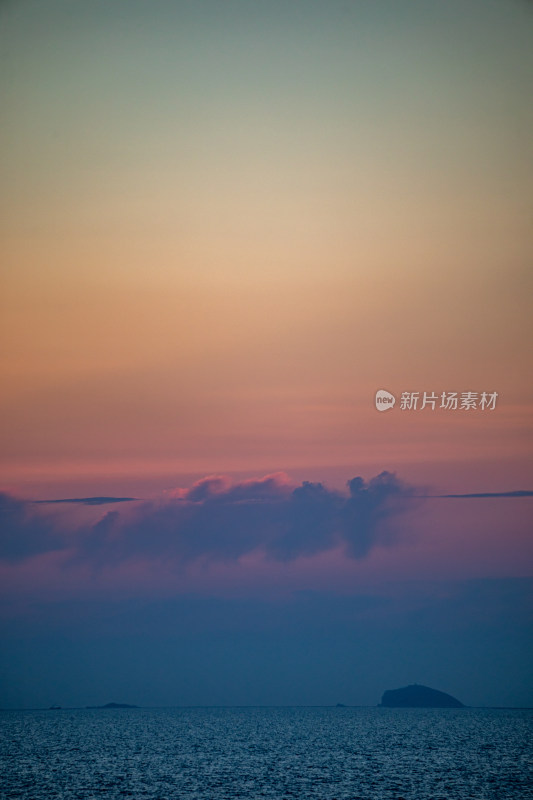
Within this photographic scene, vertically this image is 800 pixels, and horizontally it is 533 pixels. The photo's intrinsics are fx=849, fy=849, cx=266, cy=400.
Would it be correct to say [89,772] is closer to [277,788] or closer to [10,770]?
[10,770]

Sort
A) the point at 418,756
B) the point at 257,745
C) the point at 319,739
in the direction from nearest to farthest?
the point at 418,756 → the point at 257,745 → the point at 319,739

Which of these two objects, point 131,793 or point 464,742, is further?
point 464,742

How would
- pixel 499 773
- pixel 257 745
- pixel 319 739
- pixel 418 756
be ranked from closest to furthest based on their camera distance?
1. pixel 499 773
2. pixel 418 756
3. pixel 257 745
4. pixel 319 739

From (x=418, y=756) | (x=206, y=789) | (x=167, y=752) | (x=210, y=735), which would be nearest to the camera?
(x=206, y=789)

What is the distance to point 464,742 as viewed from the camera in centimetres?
6272

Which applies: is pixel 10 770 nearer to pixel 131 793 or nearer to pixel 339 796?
pixel 131 793

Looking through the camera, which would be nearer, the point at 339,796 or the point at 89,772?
the point at 339,796

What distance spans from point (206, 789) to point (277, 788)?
2710 mm

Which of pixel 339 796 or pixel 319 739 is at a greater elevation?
pixel 339 796

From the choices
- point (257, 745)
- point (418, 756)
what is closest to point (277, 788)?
point (418, 756)

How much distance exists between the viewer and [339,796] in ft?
97.3

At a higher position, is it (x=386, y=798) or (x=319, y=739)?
(x=386, y=798)

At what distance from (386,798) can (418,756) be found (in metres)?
21.1

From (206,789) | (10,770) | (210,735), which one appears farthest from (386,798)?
(210,735)
